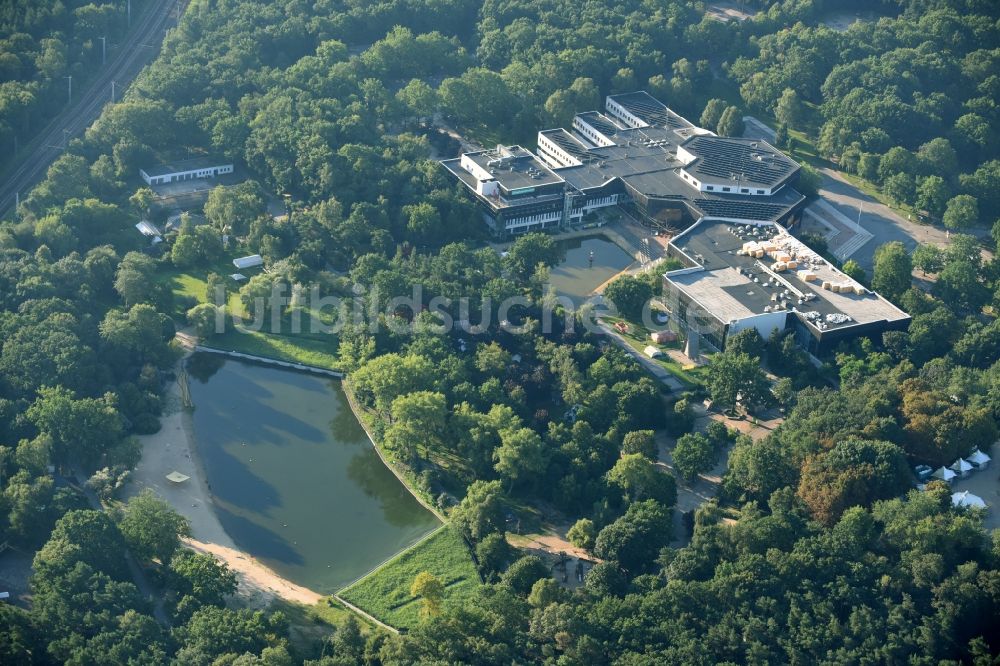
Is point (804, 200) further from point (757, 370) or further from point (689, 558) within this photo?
point (689, 558)

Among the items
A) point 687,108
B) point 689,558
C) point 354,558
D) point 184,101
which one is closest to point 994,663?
point 689,558

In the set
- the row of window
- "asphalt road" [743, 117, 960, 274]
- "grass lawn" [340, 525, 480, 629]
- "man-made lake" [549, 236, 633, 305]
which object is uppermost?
the row of window

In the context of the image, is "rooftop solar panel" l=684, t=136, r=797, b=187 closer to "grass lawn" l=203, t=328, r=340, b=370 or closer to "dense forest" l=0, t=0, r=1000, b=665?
"dense forest" l=0, t=0, r=1000, b=665

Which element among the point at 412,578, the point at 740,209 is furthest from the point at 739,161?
the point at 412,578

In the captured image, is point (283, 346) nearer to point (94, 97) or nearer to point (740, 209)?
point (740, 209)

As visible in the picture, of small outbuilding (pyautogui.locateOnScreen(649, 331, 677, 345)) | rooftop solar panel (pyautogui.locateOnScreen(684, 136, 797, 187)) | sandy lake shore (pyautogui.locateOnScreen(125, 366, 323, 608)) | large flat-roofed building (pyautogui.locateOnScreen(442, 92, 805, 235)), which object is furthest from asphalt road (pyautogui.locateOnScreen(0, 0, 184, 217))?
rooftop solar panel (pyautogui.locateOnScreen(684, 136, 797, 187))

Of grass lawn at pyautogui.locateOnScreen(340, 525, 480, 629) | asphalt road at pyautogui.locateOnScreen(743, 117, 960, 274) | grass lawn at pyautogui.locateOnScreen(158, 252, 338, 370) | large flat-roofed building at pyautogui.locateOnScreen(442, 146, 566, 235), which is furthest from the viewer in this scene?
asphalt road at pyautogui.locateOnScreen(743, 117, 960, 274)
